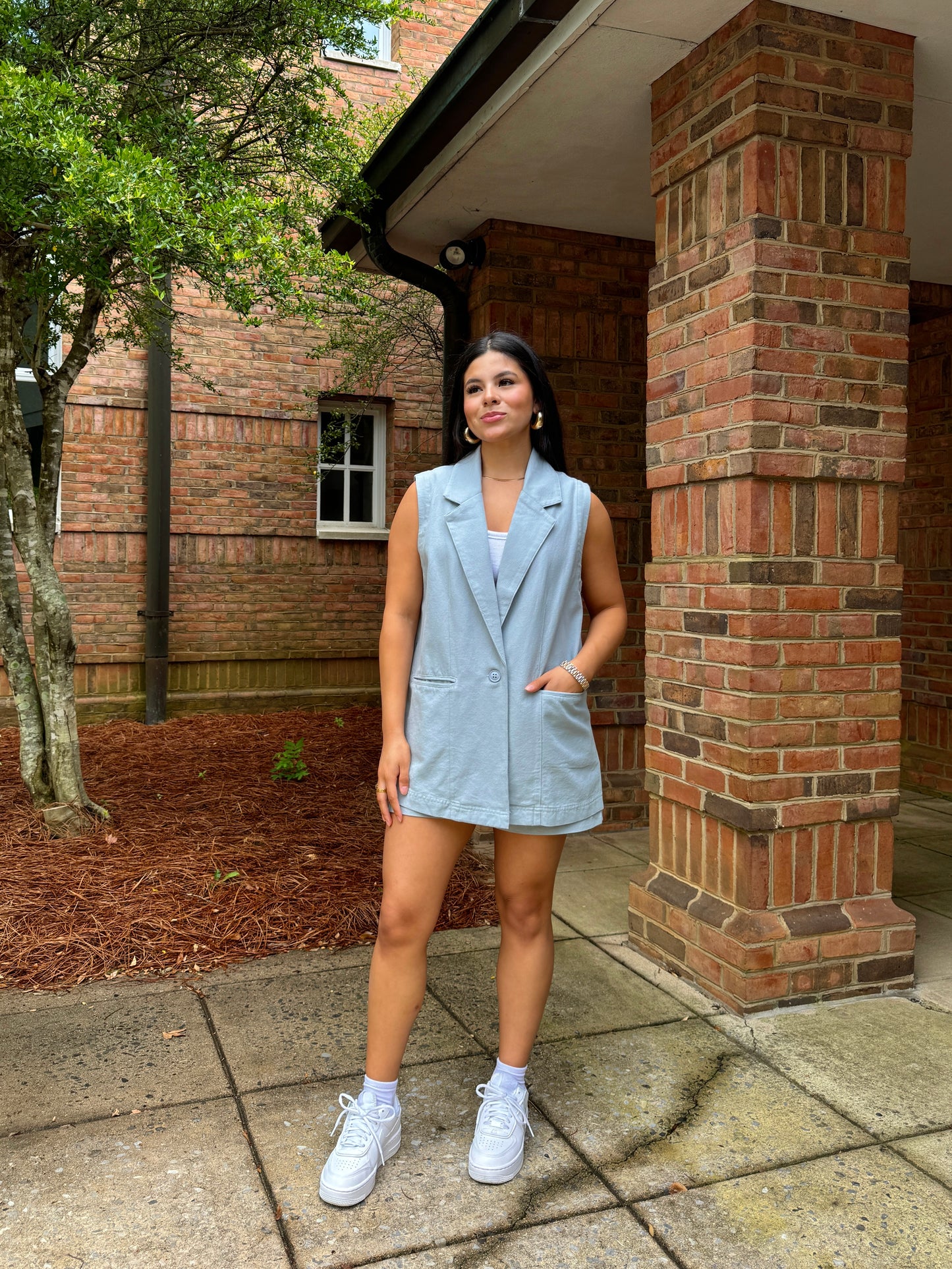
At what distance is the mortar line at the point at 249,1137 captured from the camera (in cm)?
208

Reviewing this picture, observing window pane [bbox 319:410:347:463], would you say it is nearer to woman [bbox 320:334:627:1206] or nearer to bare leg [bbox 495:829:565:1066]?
woman [bbox 320:334:627:1206]

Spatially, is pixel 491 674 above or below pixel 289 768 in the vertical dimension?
above

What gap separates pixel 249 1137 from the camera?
247 cm

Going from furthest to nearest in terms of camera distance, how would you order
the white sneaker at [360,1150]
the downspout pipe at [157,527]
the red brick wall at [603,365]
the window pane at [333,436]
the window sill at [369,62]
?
the window sill at [369,62], the window pane at [333,436], the downspout pipe at [157,527], the red brick wall at [603,365], the white sneaker at [360,1150]

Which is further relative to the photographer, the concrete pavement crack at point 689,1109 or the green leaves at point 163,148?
the green leaves at point 163,148

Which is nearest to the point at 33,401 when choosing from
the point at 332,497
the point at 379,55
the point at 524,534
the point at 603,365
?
the point at 332,497

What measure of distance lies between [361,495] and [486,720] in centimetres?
761

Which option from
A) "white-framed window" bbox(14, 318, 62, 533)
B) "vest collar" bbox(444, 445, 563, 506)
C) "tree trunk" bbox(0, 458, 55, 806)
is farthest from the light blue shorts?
"white-framed window" bbox(14, 318, 62, 533)

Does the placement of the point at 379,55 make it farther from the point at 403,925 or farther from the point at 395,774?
the point at 403,925

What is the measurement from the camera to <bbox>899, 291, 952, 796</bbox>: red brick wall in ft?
21.1

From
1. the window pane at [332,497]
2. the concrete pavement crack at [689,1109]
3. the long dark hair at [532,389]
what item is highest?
the window pane at [332,497]

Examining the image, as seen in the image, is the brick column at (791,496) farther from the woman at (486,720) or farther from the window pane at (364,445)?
the window pane at (364,445)

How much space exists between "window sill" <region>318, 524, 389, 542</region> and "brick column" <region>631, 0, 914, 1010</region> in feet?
19.5

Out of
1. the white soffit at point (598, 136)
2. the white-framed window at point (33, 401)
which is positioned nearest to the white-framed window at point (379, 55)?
the white-framed window at point (33, 401)
